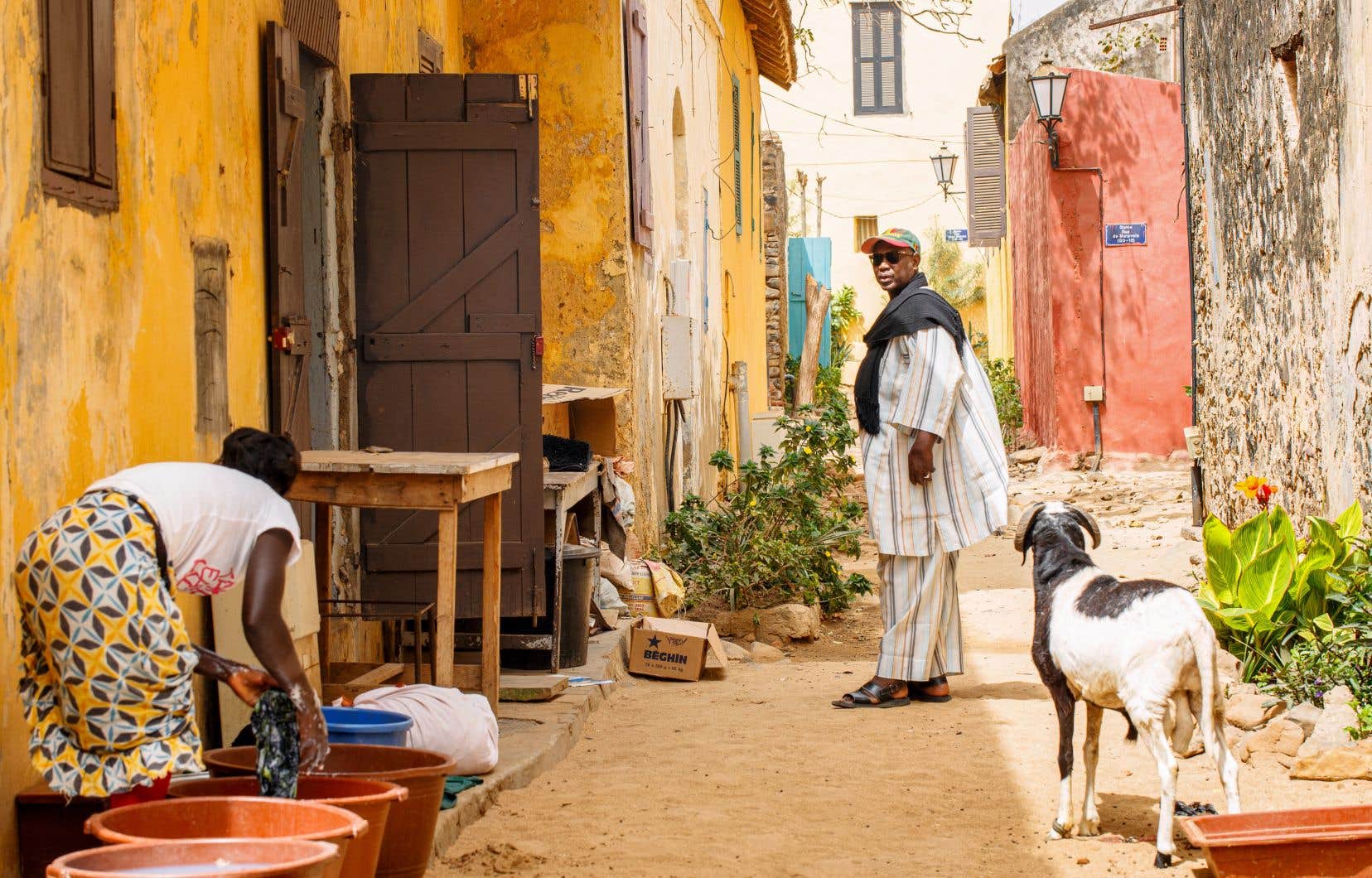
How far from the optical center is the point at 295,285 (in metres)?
5.39

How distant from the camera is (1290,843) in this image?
11.7 ft

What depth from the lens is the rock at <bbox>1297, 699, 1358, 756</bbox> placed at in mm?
5047

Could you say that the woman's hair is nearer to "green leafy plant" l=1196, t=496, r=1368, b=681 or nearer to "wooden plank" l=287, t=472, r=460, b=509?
"wooden plank" l=287, t=472, r=460, b=509

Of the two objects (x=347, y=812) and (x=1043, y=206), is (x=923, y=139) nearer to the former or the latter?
(x=1043, y=206)

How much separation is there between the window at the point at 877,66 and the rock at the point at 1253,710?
33372 millimetres

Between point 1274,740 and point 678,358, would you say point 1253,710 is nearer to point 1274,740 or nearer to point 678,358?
point 1274,740

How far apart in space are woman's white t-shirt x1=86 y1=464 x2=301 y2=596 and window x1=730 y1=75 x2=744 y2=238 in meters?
13.8

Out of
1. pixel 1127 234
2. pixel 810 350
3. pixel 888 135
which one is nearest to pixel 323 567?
pixel 1127 234

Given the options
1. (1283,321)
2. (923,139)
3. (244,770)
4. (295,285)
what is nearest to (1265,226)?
(1283,321)

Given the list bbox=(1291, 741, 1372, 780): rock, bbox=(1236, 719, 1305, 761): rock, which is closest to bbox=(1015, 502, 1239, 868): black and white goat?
bbox=(1291, 741, 1372, 780): rock

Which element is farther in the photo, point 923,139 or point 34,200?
point 923,139

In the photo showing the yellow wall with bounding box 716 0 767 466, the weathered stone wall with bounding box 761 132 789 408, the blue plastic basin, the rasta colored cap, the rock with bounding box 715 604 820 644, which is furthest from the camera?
the weathered stone wall with bounding box 761 132 789 408

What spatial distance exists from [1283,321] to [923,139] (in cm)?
3023

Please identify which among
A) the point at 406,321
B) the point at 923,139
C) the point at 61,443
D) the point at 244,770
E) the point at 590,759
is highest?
the point at 923,139
